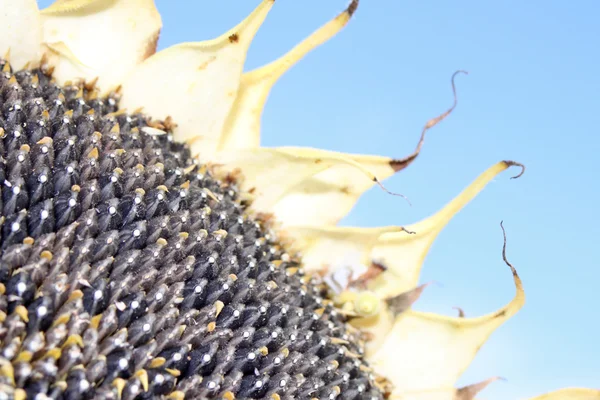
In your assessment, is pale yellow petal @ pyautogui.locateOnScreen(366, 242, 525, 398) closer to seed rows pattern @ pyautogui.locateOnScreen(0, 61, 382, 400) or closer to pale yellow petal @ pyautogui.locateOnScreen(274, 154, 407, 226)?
seed rows pattern @ pyautogui.locateOnScreen(0, 61, 382, 400)

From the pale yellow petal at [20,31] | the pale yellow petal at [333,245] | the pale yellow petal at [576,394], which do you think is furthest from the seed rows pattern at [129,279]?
the pale yellow petal at [576,394]

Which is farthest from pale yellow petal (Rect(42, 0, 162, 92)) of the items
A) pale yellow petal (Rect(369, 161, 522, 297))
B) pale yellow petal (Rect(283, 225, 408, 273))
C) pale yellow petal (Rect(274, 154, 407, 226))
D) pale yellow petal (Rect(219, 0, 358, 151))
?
pale yellow petal (Rect(369, 161, 522, 297))

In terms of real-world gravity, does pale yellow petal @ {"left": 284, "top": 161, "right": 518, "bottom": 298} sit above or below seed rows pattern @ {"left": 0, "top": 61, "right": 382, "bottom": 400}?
above

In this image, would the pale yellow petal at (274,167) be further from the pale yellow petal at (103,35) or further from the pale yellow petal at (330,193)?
the pale yellow petal at (103,35)

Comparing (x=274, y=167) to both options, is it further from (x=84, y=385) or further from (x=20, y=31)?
(x=84, y=385)

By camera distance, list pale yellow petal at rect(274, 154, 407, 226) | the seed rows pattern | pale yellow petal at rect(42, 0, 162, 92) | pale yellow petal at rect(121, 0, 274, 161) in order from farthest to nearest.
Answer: pale yellow petal at rect(274, 154, 407, 226) < pale yellow petal at rect(121, 0, 274, 161) < pale yellow petal at rect(42, 0, 162, 92) < the seed rows pattern

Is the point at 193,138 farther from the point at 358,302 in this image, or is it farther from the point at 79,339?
the point at 79,339

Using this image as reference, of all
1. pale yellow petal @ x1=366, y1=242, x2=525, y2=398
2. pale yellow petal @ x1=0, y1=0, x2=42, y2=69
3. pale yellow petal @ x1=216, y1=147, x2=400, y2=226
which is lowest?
pale yellow petal @ x1=366, y1=242, x2=525, y2=398
